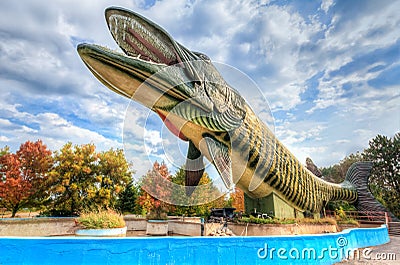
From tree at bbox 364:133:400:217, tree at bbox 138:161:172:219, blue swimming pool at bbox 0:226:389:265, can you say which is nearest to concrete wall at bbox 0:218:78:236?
tree at bbox 138:161:172:219

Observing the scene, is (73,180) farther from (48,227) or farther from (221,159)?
(221,159)

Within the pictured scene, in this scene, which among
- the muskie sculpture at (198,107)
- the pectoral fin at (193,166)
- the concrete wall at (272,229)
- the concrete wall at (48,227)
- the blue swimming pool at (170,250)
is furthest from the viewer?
the concrete wall at (48,227)

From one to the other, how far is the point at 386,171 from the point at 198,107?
79.1 feet

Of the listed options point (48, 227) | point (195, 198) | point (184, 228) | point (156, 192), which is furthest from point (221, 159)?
point (156, 192)

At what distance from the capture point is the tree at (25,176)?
15253mm

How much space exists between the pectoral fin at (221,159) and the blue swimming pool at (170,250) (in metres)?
2.86

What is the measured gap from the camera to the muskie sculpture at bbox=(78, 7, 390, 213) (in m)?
6.36

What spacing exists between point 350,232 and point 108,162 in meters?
15.7

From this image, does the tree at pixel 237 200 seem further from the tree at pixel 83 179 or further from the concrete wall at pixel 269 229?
the concrete wall at pixel 269 229

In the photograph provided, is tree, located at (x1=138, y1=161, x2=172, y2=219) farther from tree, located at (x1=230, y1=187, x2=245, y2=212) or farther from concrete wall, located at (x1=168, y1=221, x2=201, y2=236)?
tree, located at (x1=230, y1=187, x2=245, y2=212)

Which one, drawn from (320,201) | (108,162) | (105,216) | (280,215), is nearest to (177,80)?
(105,216)

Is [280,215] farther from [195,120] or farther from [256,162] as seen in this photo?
[195,120]

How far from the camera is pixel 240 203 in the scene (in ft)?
90.1

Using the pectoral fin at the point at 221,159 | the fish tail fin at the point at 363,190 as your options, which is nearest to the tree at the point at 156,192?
the pectoral fin at the point at 221,159
